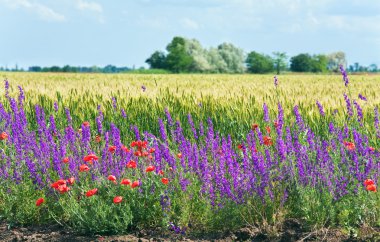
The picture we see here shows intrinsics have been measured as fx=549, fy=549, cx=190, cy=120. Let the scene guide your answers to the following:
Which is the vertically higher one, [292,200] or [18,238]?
[292,200]

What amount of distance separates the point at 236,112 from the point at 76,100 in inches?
110

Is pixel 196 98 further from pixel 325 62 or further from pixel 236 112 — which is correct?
pixel 325 62

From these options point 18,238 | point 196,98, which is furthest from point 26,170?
point 196,98

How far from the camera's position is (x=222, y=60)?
80188mm

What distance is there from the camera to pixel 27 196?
4.71 metres

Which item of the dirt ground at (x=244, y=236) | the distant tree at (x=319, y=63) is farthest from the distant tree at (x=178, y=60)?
the dirt ground at (x=244, y=236)

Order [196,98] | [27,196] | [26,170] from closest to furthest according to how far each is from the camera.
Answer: [27,196] → [26,170] → [196,98]

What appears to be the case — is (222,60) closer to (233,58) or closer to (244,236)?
(233,58)

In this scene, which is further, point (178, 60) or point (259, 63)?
point (259, 63)

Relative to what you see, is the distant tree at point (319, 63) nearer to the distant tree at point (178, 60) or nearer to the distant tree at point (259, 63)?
the distant tree at point (259, 63)

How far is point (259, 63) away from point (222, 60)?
40.4 ft

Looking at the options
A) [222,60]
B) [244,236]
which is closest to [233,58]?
[222,60]

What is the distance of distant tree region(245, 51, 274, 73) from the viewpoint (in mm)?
89438

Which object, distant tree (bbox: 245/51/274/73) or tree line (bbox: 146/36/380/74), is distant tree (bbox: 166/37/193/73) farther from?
distant tree (bbox: 245/51/274/73)
